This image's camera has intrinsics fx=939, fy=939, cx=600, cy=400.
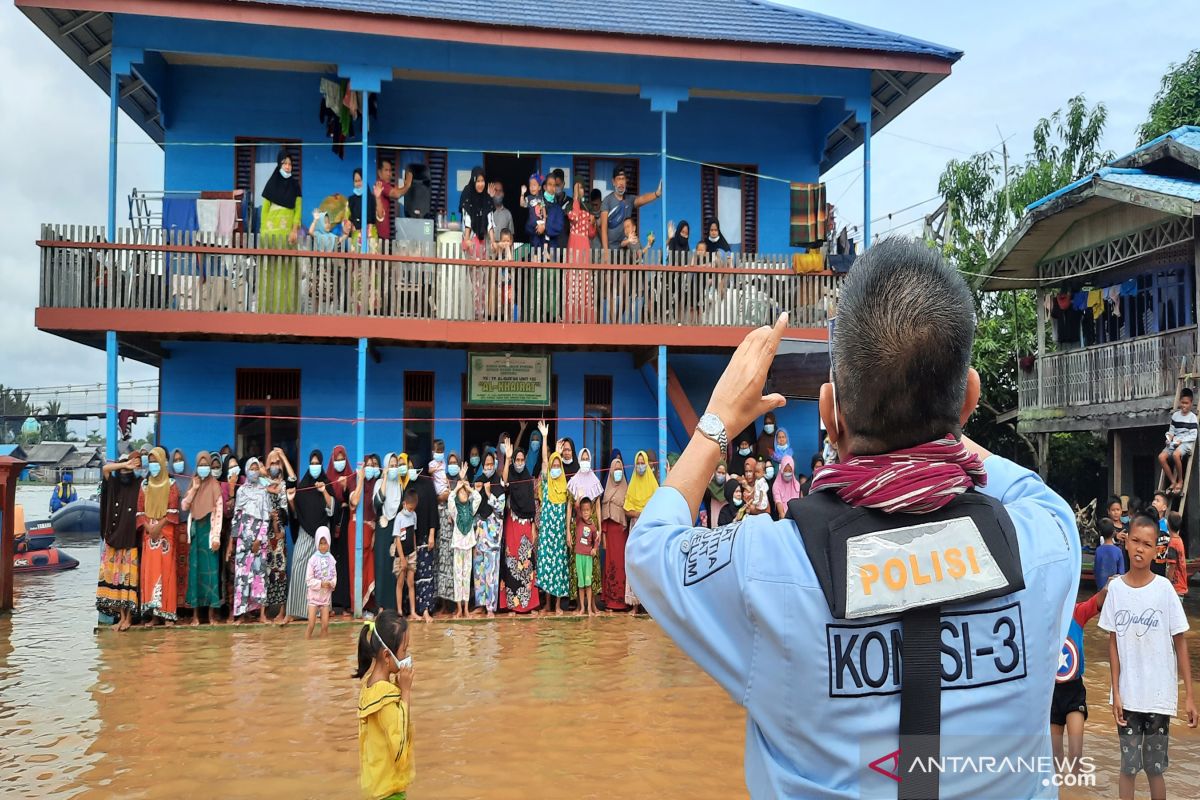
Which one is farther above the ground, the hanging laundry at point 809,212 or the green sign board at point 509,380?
the hanging laundry at point 809,212

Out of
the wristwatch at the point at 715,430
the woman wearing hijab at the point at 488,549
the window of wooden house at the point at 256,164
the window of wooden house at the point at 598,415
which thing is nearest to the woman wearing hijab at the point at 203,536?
the woman wearing hijab at the point at 488,549

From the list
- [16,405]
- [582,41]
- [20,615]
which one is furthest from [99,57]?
[16,405]

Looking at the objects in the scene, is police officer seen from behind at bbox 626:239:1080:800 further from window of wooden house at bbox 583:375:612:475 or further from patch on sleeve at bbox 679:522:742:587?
window of wooden house at bbox 583:375:612:475

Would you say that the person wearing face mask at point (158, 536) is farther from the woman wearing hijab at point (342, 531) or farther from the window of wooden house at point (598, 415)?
the window of wooden house at point (598, 415)

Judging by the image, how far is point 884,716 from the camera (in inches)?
52.4

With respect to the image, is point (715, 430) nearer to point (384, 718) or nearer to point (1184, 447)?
point (384, 718)

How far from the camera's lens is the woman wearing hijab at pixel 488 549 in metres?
12.2

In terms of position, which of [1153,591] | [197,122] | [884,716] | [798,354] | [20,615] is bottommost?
[20,615]

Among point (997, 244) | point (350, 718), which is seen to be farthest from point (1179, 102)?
point (350, 718)

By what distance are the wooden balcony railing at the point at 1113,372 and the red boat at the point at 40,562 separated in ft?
64.9

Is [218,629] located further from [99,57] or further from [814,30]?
[814,30]

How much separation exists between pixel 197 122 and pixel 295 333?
14.0ft

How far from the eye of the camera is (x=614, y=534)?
41.2ft

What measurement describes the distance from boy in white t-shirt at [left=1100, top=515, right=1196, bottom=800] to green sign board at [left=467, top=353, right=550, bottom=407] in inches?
393
